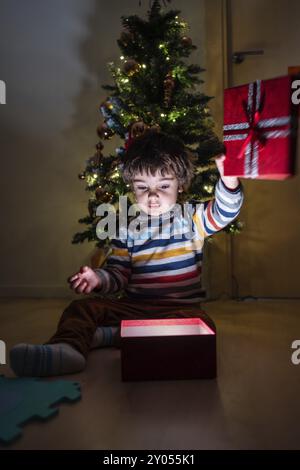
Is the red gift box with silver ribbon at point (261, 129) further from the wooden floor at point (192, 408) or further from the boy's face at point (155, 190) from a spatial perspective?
the wooden floor at point (192, 408)

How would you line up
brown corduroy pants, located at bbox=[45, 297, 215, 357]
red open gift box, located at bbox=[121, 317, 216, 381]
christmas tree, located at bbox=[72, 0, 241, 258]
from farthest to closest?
christmas tree, located at bbox=[72, 0, 241, 258], brown corduroy pants, located at bbox=[45, 297, 215, 357], red open gift box, located at bbox=[121, 317, 216, 381]

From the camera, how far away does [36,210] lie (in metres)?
2.40

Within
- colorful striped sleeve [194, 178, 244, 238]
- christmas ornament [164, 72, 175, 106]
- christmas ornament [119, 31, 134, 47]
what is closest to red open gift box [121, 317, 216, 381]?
colorful striped sleeve [194, 178, 244, 238]

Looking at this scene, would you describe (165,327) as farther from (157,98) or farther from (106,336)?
(157,98)

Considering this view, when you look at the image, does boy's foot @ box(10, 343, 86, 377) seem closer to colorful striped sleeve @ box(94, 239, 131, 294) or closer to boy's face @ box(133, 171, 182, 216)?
colorful striped sleeve @ box(94, 239, 131, 294)

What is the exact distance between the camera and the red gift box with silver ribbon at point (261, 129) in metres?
1.19

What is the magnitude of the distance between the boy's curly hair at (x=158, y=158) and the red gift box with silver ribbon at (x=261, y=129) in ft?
0.60

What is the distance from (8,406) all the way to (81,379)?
0.22 m

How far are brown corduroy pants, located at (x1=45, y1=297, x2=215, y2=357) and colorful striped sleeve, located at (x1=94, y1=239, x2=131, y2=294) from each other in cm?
6

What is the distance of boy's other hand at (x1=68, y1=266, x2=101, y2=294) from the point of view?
1319 millimetres

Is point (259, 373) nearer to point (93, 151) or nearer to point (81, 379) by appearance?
point (81, 379)

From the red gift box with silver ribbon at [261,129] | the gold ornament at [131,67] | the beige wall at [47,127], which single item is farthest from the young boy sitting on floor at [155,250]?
the beige wall at [47,127]

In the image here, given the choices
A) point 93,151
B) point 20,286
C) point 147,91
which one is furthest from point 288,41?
point 20,286
